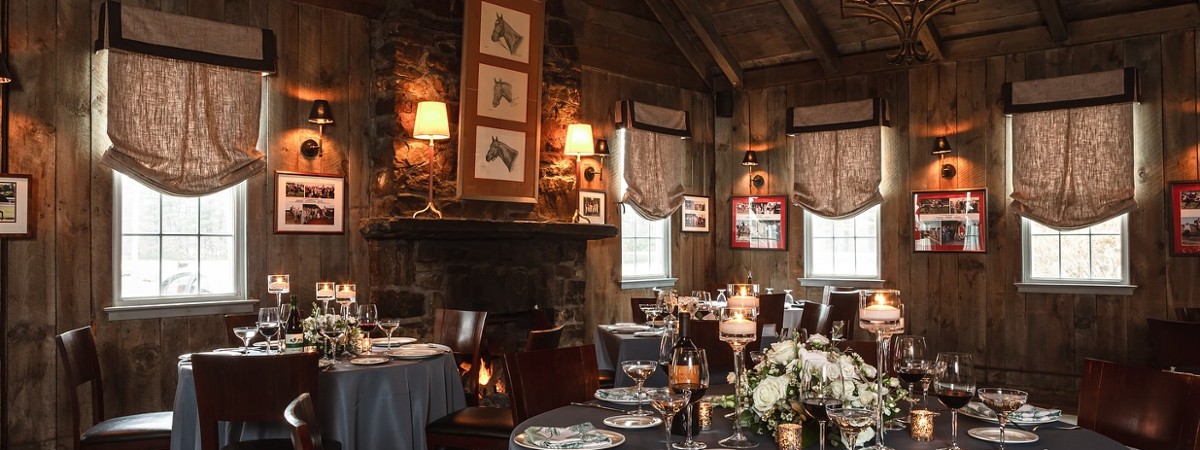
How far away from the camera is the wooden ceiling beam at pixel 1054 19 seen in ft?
22.1

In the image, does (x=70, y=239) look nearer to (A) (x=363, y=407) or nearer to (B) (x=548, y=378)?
(A) (x=363, y=407)

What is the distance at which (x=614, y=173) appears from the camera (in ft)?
26.9

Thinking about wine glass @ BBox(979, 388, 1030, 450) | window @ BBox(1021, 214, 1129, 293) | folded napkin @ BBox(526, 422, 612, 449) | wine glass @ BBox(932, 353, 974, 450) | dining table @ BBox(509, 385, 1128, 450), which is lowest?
dining table @ BBox(509, 385, 1128, 450)

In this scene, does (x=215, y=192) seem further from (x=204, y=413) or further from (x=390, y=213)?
(x=204, y=413)

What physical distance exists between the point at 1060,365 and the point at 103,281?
694 centimetres

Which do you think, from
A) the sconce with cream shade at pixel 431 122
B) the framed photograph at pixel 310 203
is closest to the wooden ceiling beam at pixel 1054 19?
the sconce with cream shade at pixel 431 122

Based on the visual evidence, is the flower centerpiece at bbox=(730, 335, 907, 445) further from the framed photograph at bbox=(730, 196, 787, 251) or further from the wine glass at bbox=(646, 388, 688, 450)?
the framed photograph at bbox=(730, 196, 787, 251)

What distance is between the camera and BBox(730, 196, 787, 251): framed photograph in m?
8.81

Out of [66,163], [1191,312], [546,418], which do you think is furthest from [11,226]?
[1191,312]

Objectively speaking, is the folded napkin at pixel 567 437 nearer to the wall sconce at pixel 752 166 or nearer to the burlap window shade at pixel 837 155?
the burlap window shade at pixel 837 155

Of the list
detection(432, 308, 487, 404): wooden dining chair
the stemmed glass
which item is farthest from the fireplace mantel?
the stemmed glass

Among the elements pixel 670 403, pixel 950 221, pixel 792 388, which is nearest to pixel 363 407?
pixel 670 403

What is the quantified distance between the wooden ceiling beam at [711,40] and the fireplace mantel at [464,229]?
8.26ft

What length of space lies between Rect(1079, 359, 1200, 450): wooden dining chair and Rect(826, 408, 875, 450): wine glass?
1.06 metres
